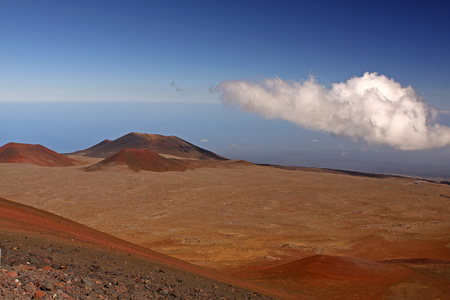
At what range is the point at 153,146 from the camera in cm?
10331

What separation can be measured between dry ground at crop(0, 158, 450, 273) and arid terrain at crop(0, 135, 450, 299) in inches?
3.3

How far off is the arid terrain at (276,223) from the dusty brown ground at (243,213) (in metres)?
0.09

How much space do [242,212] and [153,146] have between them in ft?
241

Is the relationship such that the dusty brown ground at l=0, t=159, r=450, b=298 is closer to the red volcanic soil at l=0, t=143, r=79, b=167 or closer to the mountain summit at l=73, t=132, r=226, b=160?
the red volcanic soil at l=0, t=143, r=79, b=167

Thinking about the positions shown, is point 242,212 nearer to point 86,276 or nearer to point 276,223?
point 276,223

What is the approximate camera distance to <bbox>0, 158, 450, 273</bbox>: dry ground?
22.3 m

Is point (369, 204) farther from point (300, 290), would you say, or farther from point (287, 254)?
point (300, 290)

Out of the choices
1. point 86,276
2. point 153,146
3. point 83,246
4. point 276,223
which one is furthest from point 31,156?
point 86,276

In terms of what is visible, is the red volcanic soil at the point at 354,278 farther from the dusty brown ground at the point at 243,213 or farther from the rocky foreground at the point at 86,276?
the rocky foreground at the point at 86,276

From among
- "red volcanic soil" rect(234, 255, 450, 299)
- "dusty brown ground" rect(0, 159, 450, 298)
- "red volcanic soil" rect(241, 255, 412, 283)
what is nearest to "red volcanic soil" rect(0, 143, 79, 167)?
"dusty brown ground" rect(0, 159, 450, 298)

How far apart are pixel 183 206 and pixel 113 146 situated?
7534 cm

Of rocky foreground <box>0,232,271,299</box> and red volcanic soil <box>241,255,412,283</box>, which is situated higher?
rocky foreground <box>0,232,271,299</box>

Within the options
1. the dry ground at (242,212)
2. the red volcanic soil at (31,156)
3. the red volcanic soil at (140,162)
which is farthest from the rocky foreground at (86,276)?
the red volcanic soil at (31,156)

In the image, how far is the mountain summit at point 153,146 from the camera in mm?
100562
